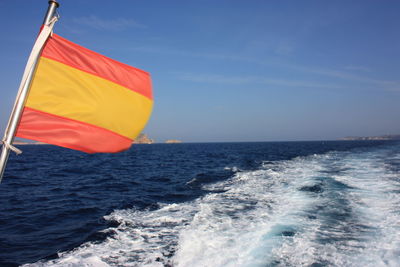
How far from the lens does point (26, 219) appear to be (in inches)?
Result: 362

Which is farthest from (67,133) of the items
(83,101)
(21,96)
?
(21,96)

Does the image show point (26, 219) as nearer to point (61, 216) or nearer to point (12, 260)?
point (61, 216)

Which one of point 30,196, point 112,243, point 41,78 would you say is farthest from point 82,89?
point 30,196

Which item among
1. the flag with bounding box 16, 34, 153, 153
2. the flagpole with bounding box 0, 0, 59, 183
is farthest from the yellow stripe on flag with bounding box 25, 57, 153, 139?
the flagpole with bounding box 0, 0, 59, 183

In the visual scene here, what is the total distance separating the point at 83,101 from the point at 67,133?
442 millimetres

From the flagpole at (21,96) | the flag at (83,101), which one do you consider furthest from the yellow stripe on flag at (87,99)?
the flagpole at (21,96)

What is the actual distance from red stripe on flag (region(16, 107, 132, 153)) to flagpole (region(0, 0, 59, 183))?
1.37ft

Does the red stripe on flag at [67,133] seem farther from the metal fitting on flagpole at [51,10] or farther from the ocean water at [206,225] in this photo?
the ocean water at [206,225]

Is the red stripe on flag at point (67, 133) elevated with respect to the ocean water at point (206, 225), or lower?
elevated

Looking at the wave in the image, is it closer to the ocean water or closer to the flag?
the ocean water

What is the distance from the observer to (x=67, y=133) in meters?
3.15

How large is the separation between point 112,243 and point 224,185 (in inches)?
369

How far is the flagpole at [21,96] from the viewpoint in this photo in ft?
7.86

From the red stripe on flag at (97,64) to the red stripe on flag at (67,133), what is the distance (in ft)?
2.17
